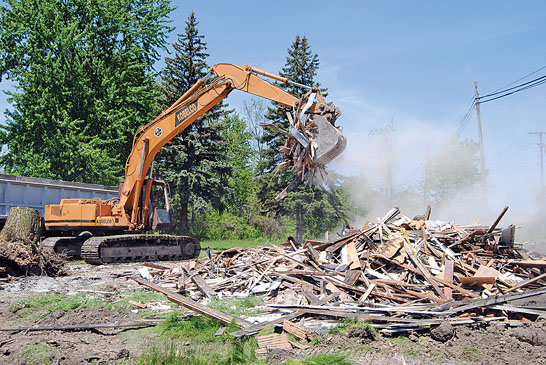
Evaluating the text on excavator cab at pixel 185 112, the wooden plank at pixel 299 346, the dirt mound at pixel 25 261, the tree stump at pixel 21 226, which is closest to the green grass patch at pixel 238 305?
the wooden plank at pixel 299 346

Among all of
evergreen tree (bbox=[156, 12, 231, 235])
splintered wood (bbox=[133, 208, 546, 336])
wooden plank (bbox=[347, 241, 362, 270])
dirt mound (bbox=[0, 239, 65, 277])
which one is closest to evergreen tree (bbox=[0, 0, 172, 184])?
evergreen tree (bbox=[156, 12, 231, 235])

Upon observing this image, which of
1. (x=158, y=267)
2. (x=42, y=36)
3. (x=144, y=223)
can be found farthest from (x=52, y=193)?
(x=42, y=36)

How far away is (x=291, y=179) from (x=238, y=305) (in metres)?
19.0

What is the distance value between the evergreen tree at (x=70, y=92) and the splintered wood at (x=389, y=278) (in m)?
17.9

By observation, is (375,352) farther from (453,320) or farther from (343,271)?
(343,271)

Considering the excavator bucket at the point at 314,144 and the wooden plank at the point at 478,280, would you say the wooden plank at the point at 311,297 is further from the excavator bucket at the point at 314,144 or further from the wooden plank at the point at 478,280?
the wooden plank at the point at 478,280

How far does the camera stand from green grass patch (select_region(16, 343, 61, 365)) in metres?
5.20

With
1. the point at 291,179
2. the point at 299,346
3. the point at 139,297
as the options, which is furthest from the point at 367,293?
the point at 291,179

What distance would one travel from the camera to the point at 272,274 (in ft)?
30.3

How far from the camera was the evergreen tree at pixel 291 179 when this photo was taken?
26375mm

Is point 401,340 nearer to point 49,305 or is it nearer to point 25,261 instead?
point 49,305

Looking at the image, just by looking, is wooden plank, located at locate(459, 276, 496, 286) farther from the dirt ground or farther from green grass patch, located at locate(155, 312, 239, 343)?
green grass patch, located at locate(155, 312, 239, 343)

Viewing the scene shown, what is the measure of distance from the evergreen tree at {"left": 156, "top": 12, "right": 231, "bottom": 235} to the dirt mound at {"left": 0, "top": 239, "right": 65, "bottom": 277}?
579 inches

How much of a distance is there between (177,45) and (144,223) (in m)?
14.8
